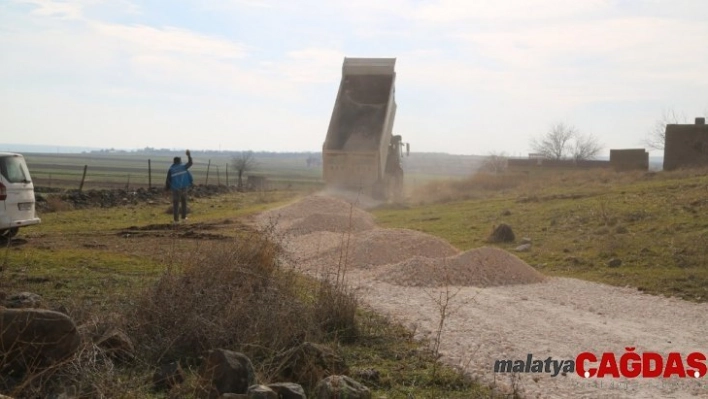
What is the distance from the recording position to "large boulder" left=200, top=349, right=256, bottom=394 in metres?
6.62

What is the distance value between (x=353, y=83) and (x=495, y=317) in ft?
74.2

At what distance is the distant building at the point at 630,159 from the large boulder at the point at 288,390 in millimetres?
38508

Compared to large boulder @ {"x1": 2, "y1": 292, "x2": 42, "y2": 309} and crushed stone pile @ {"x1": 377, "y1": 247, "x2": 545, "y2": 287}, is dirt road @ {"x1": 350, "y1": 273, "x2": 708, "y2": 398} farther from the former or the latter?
large boulder @ {"x1": 2, "y1": 292, "x2": 42, "y2": 309}

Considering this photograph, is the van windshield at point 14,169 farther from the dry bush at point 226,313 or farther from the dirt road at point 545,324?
the dry bush at point 226,313

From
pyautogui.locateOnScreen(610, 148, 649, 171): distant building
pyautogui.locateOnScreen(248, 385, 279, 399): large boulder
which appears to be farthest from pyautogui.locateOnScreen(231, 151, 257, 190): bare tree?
pyautogui.locateOnScreen(248, 385, 279, 399): large boulder

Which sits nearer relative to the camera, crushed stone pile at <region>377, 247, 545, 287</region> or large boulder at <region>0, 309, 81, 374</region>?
large boulder at <region>0, 309, 81, 374</region>

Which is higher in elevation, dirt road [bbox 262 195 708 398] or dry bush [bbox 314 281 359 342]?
dry bush [bbox 314 281 359 342]

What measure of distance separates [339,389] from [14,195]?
12067 millimetres

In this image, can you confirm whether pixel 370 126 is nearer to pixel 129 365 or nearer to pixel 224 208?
pixel 224 208

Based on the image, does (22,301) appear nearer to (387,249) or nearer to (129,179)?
(387,249)

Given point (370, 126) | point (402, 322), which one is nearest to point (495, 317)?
point (402, 322)

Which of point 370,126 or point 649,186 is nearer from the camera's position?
point 649,186

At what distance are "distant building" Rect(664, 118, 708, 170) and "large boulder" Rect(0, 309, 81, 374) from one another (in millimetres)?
33106

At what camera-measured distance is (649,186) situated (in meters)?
26.1
